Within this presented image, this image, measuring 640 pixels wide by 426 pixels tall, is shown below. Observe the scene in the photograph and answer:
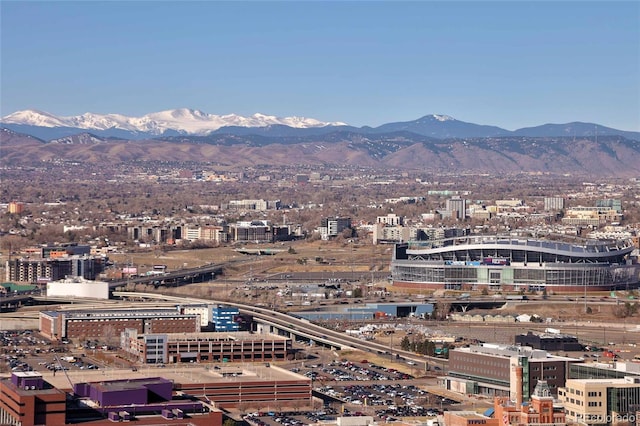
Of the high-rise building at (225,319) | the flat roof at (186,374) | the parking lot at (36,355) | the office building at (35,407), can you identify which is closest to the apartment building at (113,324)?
the parking lot at (36,355)

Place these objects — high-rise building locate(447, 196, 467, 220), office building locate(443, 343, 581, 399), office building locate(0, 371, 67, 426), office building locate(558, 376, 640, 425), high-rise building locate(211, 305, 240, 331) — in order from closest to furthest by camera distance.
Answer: office building locate(0, 371, 67, 426), office building locate(558, 376, 640, 425), office building locate(443, 343, 581, 399), high-rise building locate(211, 305, 240, 331), high-rise building locate(447, 196, 467, 220)

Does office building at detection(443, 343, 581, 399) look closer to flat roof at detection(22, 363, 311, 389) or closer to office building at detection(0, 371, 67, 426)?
flat roof at detection(22, 363, 311, 389)

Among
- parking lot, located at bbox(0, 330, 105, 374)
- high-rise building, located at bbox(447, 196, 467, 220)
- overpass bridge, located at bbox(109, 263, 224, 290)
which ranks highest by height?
high-rise building, located at bbox(447, 196, 467, 220)

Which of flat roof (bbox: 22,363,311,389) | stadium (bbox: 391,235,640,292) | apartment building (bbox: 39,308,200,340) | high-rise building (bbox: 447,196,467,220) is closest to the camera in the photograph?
flat roof (bbox: 22,363,311,389)

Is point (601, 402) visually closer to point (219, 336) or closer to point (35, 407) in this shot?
point (35, 407)

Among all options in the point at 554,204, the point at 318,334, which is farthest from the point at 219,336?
the point at 554,204

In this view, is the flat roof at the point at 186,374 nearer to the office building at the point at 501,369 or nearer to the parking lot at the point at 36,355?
the parking lot at the point at 36,355

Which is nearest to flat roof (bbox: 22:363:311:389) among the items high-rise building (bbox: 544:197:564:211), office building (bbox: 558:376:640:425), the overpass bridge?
office building (bbox: 558:376:640:425)

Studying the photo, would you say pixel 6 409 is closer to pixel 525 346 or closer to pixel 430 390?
pixel 430 390
